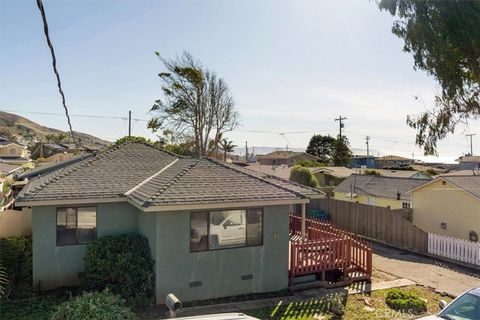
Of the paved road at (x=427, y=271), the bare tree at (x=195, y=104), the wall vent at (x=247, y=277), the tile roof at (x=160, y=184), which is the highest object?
the bare tree at (x=195, y=104)

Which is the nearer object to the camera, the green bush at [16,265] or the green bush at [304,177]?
the green bush at [16,265]

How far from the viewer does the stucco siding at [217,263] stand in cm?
977

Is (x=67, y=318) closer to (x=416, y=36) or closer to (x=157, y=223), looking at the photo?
(x=157, y=223)

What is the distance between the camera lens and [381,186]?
2755cm

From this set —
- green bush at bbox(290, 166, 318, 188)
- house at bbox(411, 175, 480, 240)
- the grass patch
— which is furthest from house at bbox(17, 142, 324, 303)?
green bush at bbox(290, 166, 318, 188)

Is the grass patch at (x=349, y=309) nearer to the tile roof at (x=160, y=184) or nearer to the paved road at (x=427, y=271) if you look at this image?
the paved road at (x=427, y=271)

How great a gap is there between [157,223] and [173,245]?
73 cm

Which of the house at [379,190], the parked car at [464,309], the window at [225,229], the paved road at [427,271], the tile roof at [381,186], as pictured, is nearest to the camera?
the parked car at [464,309]

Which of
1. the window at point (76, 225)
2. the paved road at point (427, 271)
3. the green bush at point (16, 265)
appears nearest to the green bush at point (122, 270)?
the window at point (76, 225)

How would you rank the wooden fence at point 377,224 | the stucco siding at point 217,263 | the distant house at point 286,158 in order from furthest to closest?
the distant house at point 286,158, the wooden fence at point 377,224, the stucco siding at point 217,263

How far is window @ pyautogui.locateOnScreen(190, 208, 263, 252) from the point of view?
1016 centimetres

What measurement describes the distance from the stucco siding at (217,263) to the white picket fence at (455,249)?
8633 millimetres

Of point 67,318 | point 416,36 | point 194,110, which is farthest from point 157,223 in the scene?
point 194,110

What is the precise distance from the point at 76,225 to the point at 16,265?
2119 mm
